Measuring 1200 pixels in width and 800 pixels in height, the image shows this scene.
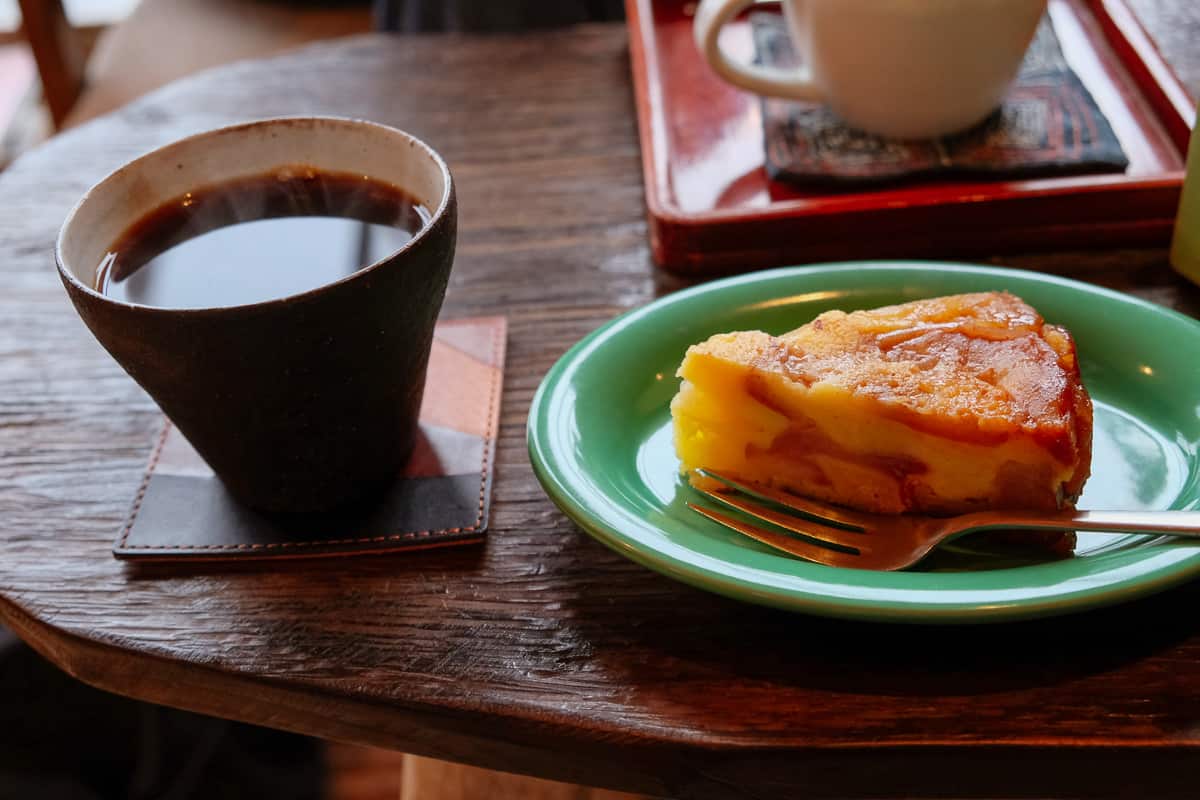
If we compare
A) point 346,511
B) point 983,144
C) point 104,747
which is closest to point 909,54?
point 983,144

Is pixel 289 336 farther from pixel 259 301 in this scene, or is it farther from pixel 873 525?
pixel 873 525

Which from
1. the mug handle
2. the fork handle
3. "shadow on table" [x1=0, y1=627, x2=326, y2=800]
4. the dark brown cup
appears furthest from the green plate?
"shadow on table" [x1=0, y1=627, x2=326, y2=800]

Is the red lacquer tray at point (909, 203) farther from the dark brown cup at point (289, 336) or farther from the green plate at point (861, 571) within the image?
the dark brown cup at point (289, 336)

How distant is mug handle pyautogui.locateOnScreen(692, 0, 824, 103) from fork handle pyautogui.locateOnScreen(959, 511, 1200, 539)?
72cm

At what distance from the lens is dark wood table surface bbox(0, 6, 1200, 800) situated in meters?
0.62

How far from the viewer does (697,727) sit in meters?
0.64

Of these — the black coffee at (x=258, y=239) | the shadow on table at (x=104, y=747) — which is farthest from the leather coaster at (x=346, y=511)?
the shadow on table at (x=104, y=747)

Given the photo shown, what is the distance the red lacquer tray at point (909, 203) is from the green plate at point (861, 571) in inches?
6.8

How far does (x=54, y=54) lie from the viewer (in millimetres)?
2875

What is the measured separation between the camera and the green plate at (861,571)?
620 mm

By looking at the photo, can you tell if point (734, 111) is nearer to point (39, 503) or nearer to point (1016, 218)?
point (1016, 218)

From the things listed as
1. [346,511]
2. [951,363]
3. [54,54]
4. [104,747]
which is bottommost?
[104,747]

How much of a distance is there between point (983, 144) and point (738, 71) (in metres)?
0.29

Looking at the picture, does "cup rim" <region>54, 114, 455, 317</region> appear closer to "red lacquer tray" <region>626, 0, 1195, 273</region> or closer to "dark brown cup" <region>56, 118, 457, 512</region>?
"dark brown cup" <region>56, 118, 457, 512</region>
